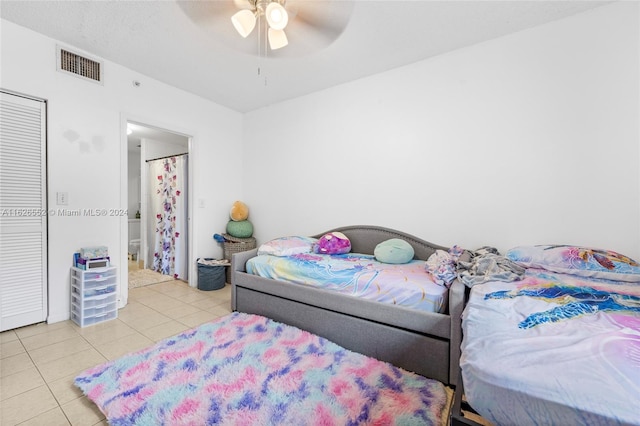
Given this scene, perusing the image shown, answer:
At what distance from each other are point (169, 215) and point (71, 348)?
7.33ft

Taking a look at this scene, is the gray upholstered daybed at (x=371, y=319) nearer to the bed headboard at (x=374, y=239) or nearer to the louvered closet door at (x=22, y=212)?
the bed headboard at (x=374, y=239)

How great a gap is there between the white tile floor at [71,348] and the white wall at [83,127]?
12.7 inches

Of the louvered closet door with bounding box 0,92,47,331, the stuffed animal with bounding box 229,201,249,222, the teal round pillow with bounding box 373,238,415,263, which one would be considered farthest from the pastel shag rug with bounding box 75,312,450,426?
the stuffed animal with bounding box 229,201,249,222

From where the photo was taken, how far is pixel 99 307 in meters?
2.35

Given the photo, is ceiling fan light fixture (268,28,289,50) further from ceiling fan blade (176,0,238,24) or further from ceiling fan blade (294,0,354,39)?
ceiling fan blade (176,0,238,24)

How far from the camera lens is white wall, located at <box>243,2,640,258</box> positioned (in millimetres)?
1845

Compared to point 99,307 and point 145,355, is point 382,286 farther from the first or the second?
point 99,307

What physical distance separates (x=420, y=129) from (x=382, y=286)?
1.66 metres

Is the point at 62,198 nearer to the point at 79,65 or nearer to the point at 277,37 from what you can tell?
the point at 79,65

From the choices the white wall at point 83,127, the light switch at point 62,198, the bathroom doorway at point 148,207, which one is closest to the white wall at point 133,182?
the bathroom doorway at point 148,207

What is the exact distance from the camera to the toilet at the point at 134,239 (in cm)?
516

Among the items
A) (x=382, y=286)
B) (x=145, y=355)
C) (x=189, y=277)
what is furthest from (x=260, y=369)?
(x=189, y=277)

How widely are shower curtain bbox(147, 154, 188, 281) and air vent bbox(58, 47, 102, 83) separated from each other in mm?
1298

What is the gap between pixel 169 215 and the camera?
388cm
